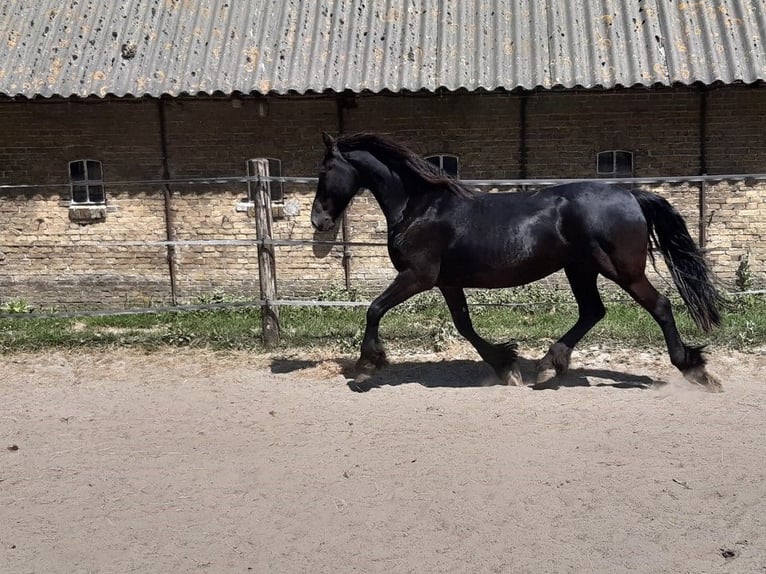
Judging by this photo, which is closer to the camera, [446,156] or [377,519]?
[377,519]

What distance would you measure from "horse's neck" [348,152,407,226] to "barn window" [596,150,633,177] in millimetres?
4402

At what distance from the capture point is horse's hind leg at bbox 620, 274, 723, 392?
5582 mm

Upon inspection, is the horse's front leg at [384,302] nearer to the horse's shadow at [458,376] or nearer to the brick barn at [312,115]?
the horse's shadow at [458,376]

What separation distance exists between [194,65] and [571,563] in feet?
26.8

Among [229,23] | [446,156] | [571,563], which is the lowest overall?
[571,563]

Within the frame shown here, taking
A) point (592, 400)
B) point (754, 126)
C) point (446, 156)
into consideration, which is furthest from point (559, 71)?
point (592, 400)

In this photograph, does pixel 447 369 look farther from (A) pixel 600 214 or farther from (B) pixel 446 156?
(B) pixel 446 156

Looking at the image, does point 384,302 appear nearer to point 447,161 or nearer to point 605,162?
point 447,161

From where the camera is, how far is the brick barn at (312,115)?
9156 mm

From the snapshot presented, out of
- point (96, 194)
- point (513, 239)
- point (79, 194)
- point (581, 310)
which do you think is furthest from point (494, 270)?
point (79, 194)

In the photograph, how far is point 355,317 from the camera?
27.6 ft

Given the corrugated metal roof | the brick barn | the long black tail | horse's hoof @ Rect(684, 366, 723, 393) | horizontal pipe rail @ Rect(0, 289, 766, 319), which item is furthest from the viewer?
the brick barn

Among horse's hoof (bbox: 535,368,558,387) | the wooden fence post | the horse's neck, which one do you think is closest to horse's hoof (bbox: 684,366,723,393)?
horse's hoof (bbox: 535,368,558,387)

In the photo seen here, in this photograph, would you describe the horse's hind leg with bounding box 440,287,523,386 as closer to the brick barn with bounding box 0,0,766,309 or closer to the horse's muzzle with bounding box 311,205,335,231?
the horse's muzzle with bounding box 311,205,335,231
